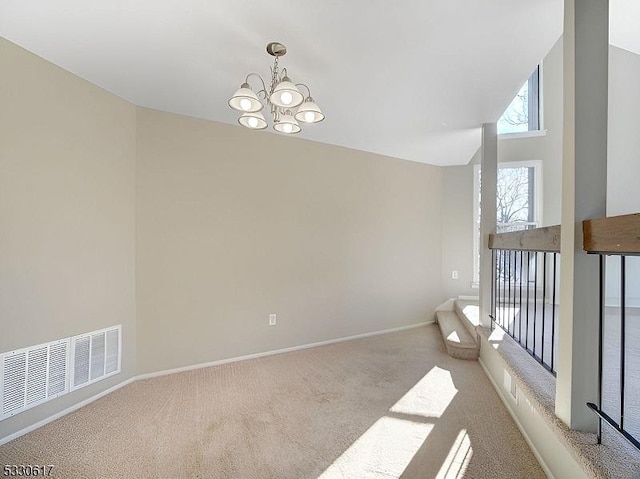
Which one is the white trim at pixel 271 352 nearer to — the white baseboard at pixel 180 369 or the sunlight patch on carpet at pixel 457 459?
the white baseboard at pixel 180 369

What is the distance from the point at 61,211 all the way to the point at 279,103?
1.79 m

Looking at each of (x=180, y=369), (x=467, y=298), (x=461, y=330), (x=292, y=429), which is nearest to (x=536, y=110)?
(x=467, y=298)

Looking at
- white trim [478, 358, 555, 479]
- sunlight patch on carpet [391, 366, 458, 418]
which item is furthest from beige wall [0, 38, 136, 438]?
white trim [478, 358, 555, 479]

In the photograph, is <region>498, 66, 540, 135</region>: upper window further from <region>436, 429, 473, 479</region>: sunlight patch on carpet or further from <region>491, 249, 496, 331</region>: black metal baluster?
<region>436, 429, 473, 479</region>: sunlight patch on carpet

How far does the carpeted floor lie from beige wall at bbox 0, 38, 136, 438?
413 mm

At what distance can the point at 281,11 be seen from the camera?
1791 millimetres

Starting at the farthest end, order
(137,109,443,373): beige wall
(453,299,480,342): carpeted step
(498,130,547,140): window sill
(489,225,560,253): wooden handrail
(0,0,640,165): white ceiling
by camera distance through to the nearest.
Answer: (498,130,547,140): window sill
(453,299,480,342): carpeted step
(137,109,443,373): beige wall
(0,0,640,165): white ceiling
(489,225,560,253): wooden handrail

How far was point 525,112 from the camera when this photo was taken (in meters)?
4.59

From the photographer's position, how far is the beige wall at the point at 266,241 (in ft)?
9.69

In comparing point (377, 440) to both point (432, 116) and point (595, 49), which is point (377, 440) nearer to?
point (595, 49)

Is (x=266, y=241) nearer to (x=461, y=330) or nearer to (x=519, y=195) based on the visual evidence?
(x=461, y=330)

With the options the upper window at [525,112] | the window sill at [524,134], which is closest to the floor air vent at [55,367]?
the window sill at [524,134]

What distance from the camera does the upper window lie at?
452 centimetres

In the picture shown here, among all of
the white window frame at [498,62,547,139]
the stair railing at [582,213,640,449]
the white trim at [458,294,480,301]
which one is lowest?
the white trim at [458,294,480,301]
